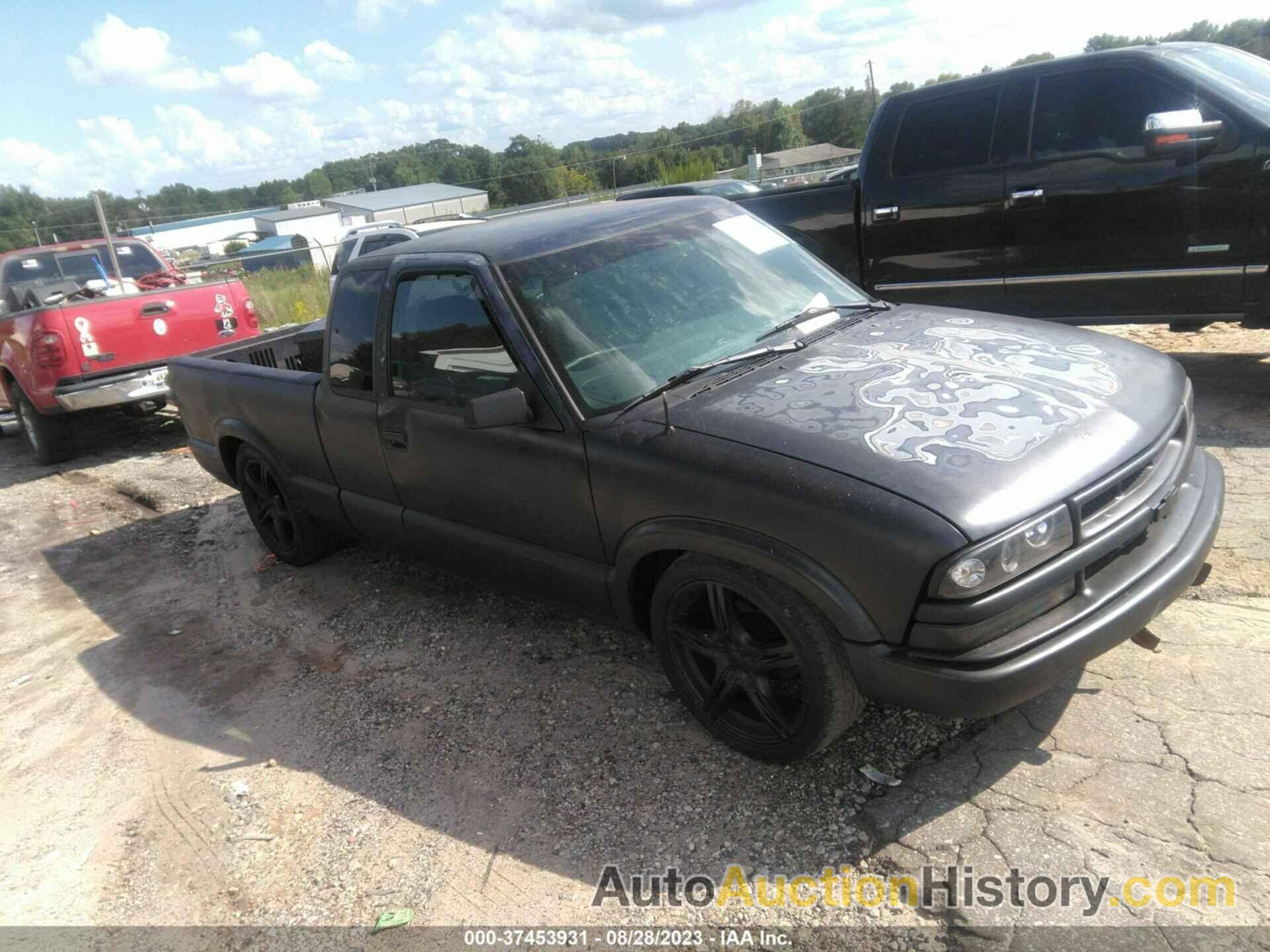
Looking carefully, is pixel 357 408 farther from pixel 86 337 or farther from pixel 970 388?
pixel 86 337

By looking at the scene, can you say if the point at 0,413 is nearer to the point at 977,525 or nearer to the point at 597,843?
the point at 597,843

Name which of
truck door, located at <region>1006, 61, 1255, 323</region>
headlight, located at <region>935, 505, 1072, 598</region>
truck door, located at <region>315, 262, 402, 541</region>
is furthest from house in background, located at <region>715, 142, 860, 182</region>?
headlight, located at <region>935, 505, 1072, 598</region>

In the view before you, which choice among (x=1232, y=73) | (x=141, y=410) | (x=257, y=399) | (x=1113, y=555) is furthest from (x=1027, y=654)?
(x=141, y=410)

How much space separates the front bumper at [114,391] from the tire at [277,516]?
341 centimetres

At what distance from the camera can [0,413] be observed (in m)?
11.1

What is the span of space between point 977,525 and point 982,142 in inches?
193

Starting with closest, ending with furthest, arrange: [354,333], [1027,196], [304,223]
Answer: [354,333]
[1027,196]
[304,223]

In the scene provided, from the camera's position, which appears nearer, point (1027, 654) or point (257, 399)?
point (1027, 654)

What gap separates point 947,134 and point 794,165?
2594 centimetres

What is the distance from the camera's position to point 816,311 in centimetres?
378

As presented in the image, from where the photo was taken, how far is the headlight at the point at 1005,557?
92.7 inches

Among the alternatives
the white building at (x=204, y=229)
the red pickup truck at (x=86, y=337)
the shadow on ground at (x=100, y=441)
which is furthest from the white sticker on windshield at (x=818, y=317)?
the white building at (x=204, y=229)

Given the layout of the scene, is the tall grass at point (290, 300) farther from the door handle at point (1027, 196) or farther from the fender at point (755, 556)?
the fender at point (755, 556)

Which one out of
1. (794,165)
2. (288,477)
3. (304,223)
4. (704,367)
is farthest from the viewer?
(304,223)
